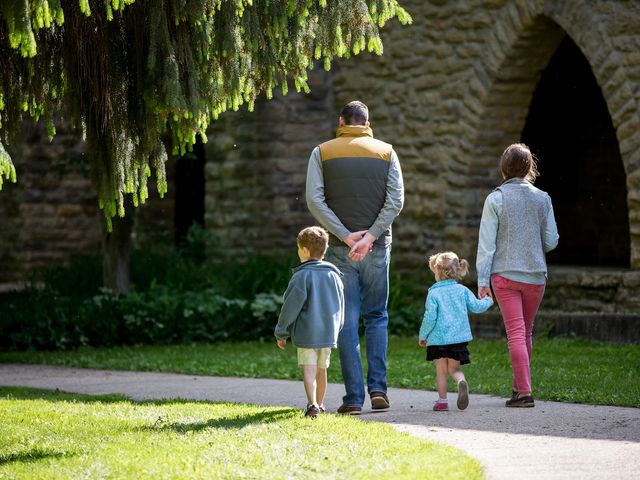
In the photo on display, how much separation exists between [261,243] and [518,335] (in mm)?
6627

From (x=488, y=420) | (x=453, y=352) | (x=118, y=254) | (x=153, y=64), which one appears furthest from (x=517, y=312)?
(x=118, y=254)

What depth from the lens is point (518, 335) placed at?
6.60 meters

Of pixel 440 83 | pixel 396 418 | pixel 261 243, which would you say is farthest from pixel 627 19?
pixel 396 418

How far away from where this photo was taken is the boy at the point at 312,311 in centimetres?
598

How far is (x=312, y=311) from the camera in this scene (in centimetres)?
599

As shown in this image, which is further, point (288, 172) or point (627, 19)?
point (288, 172)

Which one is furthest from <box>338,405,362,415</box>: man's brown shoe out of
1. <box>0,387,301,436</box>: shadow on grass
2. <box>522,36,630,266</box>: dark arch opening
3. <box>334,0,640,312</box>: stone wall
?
<box>522,36,630,266</box>: dark arch opening

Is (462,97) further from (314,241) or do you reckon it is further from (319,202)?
(314,241)

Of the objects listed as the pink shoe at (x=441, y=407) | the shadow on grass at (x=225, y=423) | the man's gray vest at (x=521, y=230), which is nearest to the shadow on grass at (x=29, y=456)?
the shadow on grass at (x=225, y=423)

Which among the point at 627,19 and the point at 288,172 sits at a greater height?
the point at 627,19

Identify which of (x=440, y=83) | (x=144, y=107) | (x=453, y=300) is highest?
(x=440, y=83)

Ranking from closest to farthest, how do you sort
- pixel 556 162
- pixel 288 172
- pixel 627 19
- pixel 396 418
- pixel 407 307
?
pixel 396 418, pixel 627 19, pixel 407 307, pixel 288 172, pixel 556 162

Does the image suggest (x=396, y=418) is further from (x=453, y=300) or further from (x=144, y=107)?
(x=144, y=107)

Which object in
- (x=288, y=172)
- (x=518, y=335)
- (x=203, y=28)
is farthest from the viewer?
(x=288, y=172)
